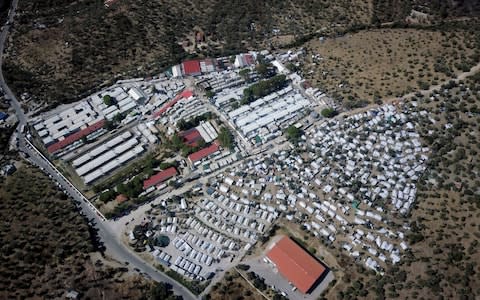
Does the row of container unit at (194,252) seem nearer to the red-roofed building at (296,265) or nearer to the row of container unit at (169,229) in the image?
the row of container unit at (169,229)

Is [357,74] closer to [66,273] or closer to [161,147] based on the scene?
[161,147]

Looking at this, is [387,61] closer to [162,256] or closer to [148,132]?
[148,132]

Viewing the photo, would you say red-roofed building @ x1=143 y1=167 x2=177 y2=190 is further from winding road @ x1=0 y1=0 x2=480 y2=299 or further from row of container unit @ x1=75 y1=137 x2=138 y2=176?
row of container unit @ x1=75 y1=137 x2=138 y2=176

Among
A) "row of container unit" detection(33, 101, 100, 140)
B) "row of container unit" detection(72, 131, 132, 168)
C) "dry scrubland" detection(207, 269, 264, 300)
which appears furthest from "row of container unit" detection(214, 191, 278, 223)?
"row of container unit" detection(33, 101, 100, 140)

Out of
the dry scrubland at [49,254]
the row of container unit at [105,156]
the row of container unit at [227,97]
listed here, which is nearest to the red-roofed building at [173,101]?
the row of container unit at [227,97]

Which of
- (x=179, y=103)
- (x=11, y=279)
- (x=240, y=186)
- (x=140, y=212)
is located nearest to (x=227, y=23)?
(x=179, y=103)

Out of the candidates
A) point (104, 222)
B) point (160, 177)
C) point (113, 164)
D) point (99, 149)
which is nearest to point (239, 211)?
point (160, 177)
